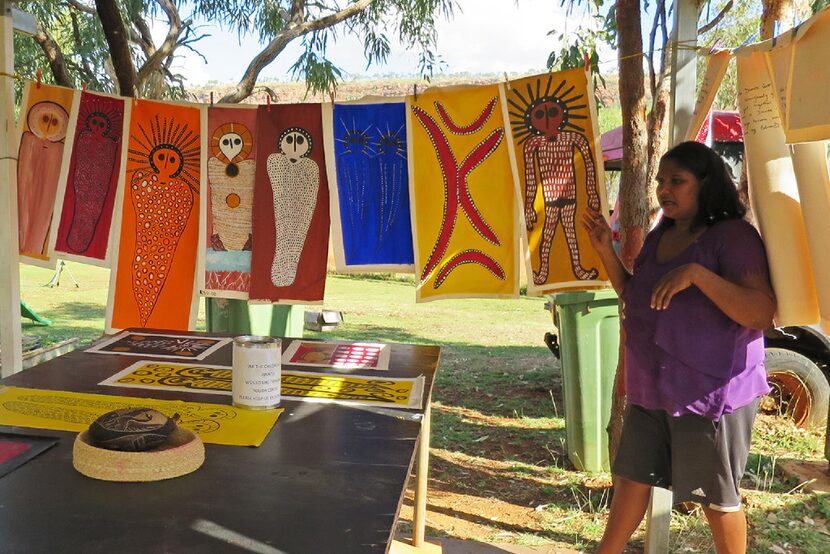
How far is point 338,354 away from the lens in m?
2.44

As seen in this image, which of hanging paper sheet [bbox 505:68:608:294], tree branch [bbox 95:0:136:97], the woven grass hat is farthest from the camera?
tree branch [bbox 95:0:136:97]

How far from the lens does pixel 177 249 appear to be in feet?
10.5

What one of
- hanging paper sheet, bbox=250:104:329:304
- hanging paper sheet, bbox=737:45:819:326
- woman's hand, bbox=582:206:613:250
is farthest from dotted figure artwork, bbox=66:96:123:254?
hanging paper sheet, bbox=737:45:819:326

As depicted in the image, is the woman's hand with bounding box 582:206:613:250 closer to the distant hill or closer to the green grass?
the distant hill

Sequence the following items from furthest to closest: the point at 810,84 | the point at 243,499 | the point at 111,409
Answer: the point at 810,84 < the point at 111,409 < the point at 243,499

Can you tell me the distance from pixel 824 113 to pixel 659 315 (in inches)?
27.9

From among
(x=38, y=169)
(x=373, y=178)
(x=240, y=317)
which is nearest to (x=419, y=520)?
(x=373, y=178)

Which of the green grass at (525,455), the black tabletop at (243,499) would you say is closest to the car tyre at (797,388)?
the green grass at (525,455)

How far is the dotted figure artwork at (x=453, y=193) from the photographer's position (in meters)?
Result: 3.02

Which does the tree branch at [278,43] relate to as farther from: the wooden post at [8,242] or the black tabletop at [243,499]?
the black tabletop at [243,499]

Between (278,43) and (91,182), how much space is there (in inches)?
130

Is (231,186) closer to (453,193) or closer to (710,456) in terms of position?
(453,193)

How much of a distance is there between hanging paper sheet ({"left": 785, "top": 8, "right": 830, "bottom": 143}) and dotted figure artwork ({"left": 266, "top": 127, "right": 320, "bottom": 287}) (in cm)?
179

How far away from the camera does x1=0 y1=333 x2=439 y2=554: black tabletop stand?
1.13 meters
